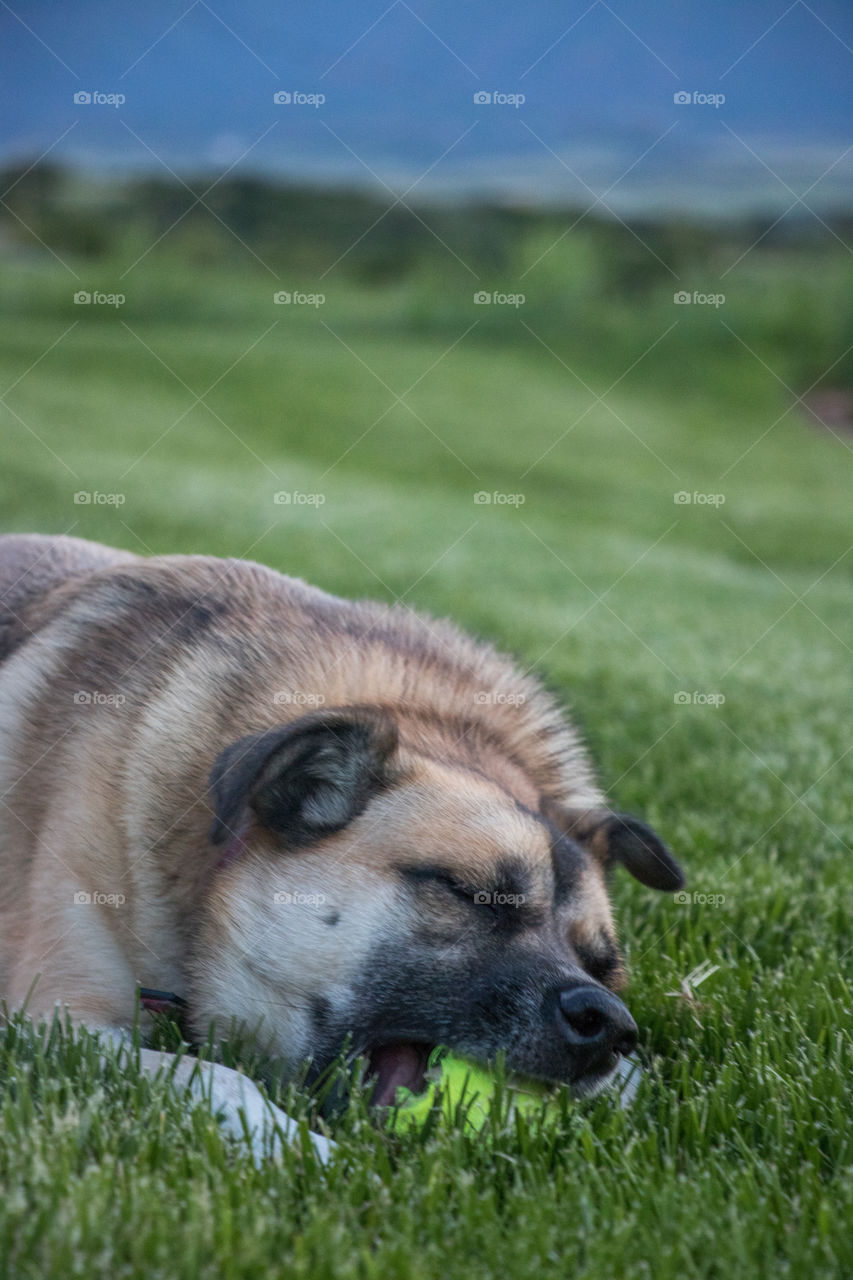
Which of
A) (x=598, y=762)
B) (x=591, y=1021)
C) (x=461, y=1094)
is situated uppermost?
(x=598, y=762)

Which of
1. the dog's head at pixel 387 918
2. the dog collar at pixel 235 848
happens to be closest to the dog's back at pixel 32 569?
the dog collar at pixel 235 848

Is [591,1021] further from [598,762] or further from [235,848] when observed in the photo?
[598,762]

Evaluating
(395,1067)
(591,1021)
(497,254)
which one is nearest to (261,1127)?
(395,1067)

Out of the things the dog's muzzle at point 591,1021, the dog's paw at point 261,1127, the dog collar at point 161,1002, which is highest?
the dog's muzzle at point 591,1021

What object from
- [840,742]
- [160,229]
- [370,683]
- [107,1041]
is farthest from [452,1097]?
[160,229]

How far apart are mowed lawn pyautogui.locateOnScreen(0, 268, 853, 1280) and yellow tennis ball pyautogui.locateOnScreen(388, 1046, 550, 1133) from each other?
0.22 ft

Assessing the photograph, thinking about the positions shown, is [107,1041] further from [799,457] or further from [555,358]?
[555,358]

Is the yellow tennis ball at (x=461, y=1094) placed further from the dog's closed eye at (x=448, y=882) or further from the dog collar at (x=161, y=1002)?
the dog collar at (x=161, y=1002)

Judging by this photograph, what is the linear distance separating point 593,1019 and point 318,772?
2.77ft

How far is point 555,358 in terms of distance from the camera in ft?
84.6

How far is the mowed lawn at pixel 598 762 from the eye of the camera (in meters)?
2.16

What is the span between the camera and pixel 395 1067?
9.14 ft

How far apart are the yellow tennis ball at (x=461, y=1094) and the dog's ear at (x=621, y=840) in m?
0.78

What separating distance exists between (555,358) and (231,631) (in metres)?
23.4
